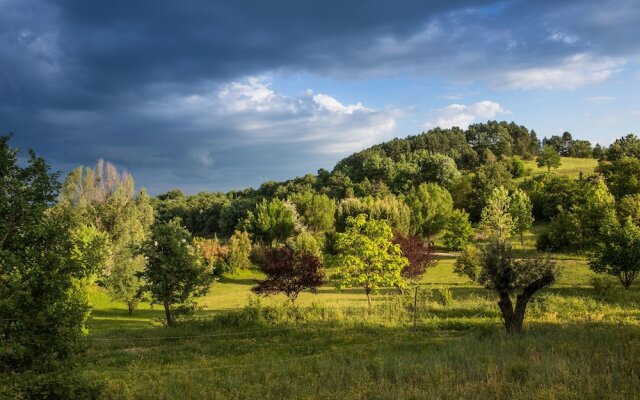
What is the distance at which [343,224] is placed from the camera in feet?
234

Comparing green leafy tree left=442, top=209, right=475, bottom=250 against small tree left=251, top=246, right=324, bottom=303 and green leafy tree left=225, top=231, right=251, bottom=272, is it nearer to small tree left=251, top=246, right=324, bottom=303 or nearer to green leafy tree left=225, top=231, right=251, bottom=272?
green leafy tree left=225, top=231, right=251, bottom=272

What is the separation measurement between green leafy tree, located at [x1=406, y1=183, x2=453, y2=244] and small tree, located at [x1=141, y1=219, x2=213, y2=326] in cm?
4654

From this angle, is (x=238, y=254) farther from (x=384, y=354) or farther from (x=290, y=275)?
(x=384, y=354)

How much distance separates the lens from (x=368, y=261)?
2816 cm

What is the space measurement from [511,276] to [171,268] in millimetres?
14924

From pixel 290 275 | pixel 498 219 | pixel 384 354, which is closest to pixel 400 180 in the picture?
pixel 498 219

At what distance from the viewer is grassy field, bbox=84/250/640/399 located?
815 centimetres

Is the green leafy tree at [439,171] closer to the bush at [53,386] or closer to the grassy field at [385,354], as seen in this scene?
the grassy field at [385,354]

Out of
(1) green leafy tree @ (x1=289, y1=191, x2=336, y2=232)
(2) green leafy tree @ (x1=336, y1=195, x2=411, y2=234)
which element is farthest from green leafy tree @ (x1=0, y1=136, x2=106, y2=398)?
(1) green leafy tree @ (x1=289, y1=191, x2=336, y2=232)

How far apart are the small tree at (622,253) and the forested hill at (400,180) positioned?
32880 mm

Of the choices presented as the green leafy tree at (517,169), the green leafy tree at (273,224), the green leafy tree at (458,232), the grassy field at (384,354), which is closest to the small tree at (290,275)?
the grassy field at (384,354)

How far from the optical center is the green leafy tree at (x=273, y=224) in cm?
6775

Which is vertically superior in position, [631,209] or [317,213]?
[317,213]

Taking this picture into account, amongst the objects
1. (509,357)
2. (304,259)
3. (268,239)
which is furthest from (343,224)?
(509,357)
